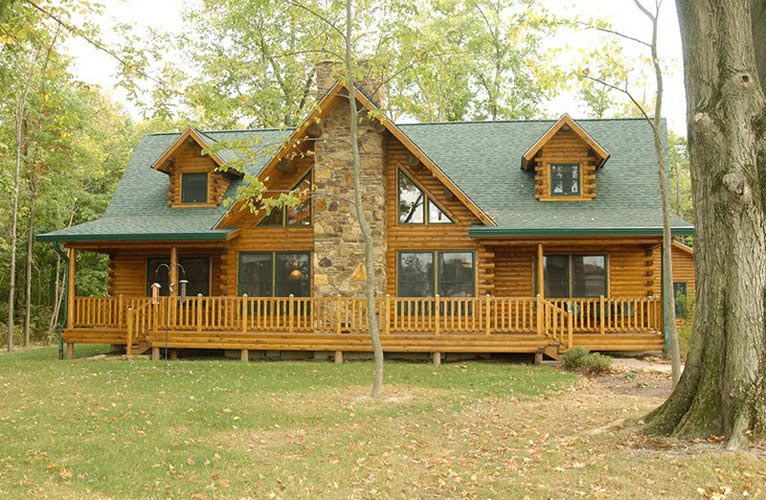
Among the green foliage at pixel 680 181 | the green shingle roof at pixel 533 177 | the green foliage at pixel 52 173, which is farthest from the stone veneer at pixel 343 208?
the green foliage at pixel 680 181

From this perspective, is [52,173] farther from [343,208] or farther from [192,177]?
[343,208]

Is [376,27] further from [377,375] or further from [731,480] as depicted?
[731,480]

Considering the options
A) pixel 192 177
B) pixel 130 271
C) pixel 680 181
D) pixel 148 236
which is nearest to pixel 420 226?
pixel 148 236

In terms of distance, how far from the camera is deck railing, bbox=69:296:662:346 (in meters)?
16.0

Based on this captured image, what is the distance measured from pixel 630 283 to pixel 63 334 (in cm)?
1457

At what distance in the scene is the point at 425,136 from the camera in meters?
22.1

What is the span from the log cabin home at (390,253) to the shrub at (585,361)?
0.74 meters

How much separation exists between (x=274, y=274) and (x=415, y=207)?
4103 mm

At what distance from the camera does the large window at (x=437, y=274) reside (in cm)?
1759

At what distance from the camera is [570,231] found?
16.2 m

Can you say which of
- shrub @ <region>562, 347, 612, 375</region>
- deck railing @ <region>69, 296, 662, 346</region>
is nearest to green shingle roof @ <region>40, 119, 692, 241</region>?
deck railing @ <region>69, 296, 662, 346</region>

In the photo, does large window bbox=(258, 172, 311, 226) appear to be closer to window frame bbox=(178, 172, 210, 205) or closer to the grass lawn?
window frame bbox=(178, 172, 210, 205)

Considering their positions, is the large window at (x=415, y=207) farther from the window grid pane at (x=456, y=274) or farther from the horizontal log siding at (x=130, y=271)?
the horizontal log siding at (x=130, y=271)

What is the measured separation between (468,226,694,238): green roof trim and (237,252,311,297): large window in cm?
456
